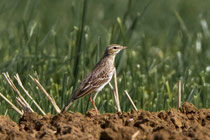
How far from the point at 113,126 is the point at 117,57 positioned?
8.77 ft

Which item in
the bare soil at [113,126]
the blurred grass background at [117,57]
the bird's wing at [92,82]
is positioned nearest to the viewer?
the bare soil at [113,126]

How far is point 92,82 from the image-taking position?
439 cm

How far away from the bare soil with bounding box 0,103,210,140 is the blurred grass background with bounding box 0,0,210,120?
794mm

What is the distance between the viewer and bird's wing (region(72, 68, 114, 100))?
4.16 m

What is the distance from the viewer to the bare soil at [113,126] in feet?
9.66


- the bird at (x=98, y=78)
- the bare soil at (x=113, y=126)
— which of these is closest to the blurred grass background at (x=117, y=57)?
the bird at (x=98, y=78)

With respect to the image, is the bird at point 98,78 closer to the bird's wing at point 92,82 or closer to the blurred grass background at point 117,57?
the bird's wing at point 92,82

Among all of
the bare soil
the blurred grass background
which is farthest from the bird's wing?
the bare soil

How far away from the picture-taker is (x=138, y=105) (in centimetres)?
490

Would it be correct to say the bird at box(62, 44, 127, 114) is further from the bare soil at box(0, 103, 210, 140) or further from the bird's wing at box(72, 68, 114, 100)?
the bare soil at box(0, 103, 210, 140)

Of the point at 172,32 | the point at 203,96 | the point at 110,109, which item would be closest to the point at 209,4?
the point at 172,32

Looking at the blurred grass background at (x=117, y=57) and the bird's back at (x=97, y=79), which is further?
the blurred grass background at (x=117, y=57)

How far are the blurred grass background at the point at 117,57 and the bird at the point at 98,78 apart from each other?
0.14 meters

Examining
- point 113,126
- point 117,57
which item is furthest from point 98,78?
point 113,126
